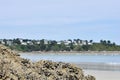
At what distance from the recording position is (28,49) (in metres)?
131

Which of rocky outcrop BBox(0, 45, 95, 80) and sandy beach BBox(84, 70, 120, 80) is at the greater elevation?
rocky outcrop BBox(0, 45, 95, 80)

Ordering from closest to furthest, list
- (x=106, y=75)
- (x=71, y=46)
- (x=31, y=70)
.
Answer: (x=31, y=70), (x=106, y=75), (x=71, y=46)

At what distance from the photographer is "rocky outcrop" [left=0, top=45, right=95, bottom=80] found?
5.10 metres

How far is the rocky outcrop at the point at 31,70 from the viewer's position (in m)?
5.10

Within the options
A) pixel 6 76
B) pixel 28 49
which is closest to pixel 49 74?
pixel 6 76

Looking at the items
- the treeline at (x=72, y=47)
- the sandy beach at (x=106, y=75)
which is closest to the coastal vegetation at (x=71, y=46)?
the treeline at (x=72, y=47)

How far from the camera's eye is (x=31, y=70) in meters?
5.56

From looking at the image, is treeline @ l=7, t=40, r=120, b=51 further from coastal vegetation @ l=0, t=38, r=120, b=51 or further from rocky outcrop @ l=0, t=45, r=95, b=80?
rocky outcrop @ l=0, t=45, r=95, b=80

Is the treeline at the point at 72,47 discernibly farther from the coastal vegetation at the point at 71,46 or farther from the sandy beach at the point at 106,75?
the sandy beach at the point at 106,75

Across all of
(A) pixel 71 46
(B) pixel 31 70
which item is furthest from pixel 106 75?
(A) pixel 71 46

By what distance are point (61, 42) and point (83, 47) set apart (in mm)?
8484

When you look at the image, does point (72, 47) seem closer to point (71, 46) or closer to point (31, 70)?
point (71, 46)

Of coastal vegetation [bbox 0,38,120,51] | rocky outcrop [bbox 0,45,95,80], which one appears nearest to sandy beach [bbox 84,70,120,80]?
A: rocky outcrop [bbox 0,45,95,80]

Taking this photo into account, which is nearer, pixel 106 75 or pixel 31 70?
pixel 31 70
